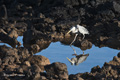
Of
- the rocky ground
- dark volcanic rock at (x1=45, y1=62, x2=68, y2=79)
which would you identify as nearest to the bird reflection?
the rocky ground

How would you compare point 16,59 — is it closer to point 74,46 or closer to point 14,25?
point 74,46

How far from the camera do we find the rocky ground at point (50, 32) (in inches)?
378

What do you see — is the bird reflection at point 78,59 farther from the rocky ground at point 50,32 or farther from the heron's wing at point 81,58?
the rocky ground at point 50,32

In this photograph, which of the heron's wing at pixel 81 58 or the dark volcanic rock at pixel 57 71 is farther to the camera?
the heron's wing at pixel 81 58

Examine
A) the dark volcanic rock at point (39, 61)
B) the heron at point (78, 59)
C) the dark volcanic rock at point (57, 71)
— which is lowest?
the dark volcanic rock at point (57, 71)

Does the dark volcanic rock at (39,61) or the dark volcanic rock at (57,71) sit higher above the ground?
the dark volcanic rock at (39,61)

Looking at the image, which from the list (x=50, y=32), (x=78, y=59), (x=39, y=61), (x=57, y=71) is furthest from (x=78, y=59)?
(x=50, y=32)

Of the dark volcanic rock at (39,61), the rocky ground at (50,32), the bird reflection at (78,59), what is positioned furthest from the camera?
the bird reflection at (78,59)

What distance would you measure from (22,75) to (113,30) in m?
10.6

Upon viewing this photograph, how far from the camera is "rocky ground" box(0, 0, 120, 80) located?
9.60 metres

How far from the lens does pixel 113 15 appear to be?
20703 millimetres

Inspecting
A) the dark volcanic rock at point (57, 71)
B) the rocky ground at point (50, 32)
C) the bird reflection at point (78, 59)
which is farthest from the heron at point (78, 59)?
the dark volcanic rock at point (57, 71)

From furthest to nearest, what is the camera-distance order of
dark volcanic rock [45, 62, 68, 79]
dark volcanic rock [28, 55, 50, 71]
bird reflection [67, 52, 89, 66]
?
1. bird reflection [67, 52, 89, 66]
2. dark volcanic rock [28, 55, 50, 71]
3. dark volcanic rock [45, 62, 68, 79]

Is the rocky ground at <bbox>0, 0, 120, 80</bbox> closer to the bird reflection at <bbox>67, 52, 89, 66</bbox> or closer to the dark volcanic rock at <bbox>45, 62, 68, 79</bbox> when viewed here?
the dark volcanic rock at <bbox>45, 62, 68, 79</bbox>
